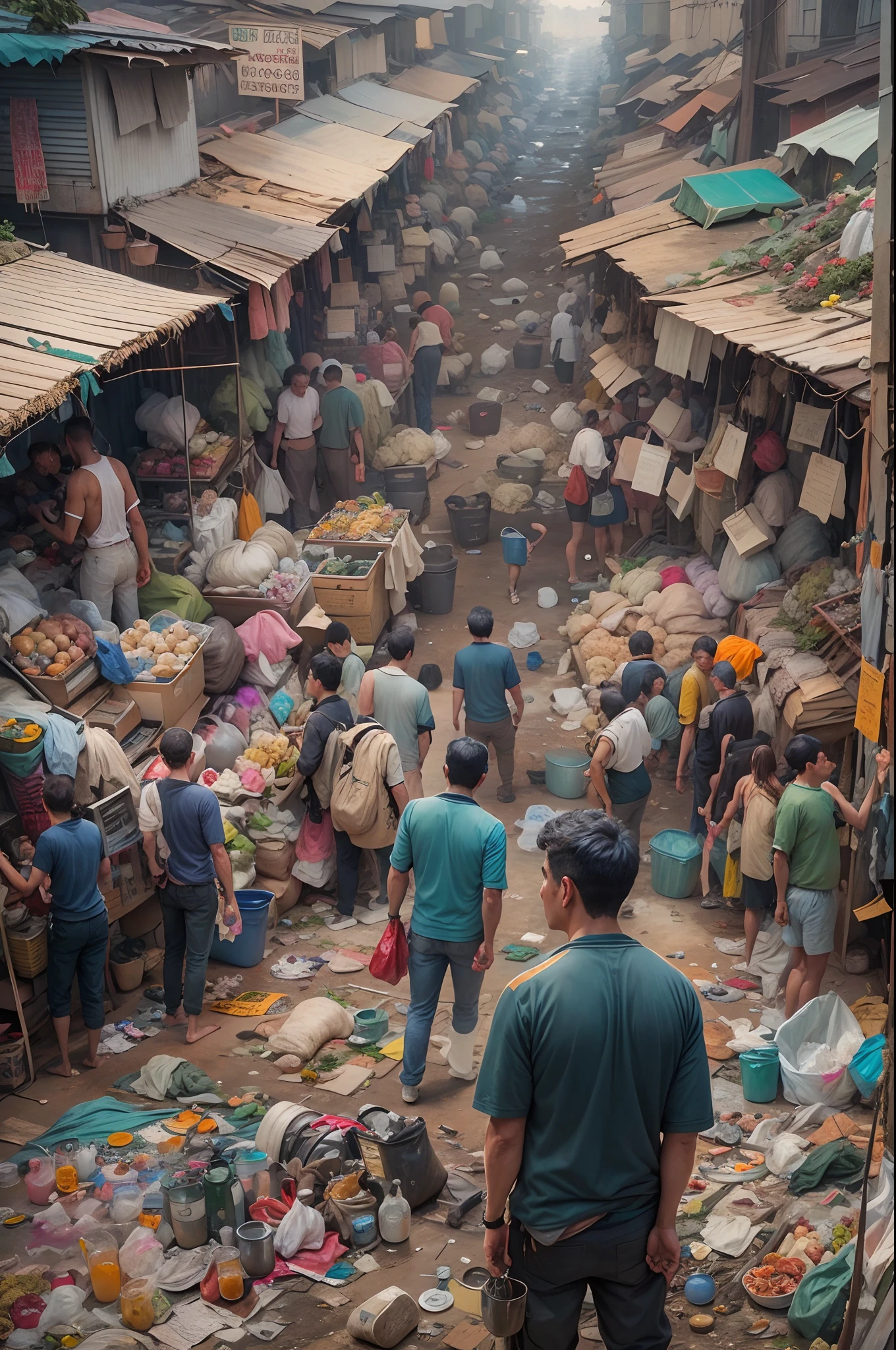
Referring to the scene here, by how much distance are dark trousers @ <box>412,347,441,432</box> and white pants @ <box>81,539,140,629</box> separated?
956cm

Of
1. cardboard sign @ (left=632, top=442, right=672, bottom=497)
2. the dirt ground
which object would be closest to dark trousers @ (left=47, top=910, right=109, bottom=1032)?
the dirt ground

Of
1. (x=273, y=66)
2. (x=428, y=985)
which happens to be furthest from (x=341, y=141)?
(x=428, y=985)

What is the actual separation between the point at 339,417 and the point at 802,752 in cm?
865

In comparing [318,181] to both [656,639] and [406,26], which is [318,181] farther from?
[406,26]

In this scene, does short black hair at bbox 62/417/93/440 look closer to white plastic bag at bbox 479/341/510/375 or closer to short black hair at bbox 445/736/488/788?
short black hair at bbox 445/736/488/788

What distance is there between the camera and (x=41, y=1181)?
5660mm

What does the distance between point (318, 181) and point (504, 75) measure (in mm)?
47563

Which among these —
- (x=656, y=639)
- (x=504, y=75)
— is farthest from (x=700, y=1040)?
(x=504, y=75)

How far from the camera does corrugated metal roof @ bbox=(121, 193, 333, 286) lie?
443 inches

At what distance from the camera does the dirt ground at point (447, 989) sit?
16.7 feet

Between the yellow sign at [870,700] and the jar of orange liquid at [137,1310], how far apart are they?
11.5 ft

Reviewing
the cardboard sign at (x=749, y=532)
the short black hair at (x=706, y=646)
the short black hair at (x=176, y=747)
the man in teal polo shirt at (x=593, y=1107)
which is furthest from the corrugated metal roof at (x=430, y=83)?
the man in teal polo shirt at (x=593, y=1107)

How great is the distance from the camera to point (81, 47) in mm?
10195

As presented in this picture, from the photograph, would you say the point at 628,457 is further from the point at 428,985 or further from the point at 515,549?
the point at 428,985
